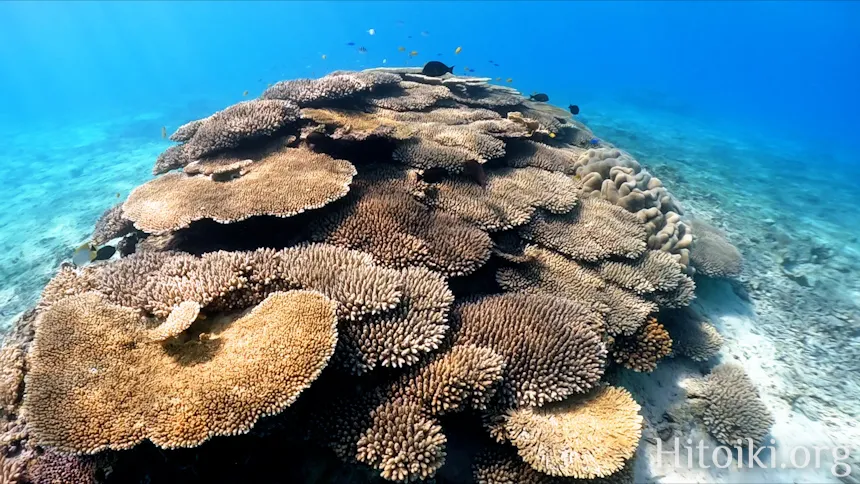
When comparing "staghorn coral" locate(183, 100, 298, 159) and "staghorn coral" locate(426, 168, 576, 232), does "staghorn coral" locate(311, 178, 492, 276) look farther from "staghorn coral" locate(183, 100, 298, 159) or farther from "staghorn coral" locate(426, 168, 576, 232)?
"staghorn coral" locate(183, 100, 298, 159)

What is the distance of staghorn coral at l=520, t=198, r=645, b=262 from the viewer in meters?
5.71

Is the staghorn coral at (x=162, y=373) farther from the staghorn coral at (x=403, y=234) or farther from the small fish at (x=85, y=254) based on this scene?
the small fish at (x=85, y=254)

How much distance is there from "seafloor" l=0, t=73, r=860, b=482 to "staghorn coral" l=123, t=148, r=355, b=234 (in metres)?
4.59

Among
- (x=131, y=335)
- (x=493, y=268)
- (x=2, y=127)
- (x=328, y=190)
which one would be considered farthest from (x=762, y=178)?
(x=2, y=127)

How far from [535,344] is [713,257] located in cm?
681

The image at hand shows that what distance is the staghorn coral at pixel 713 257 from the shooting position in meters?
8.53

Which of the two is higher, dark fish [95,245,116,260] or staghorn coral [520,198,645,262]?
dark fish [95,245,116,260]

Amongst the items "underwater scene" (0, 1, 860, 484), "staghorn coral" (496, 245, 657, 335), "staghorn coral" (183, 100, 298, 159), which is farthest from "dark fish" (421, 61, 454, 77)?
"staghorn coral" (496, 245, 657, 335)

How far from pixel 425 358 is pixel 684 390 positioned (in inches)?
169

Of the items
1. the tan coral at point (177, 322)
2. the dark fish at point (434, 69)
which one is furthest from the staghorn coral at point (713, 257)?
the tan coral at point (177, 322)

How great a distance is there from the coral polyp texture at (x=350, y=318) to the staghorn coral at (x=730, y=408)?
42 millimetres

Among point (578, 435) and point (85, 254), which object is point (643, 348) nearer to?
point (578, 435)

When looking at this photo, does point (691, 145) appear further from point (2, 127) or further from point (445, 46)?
point (445, 46)

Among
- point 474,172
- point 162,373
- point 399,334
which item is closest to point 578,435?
point 399,334
